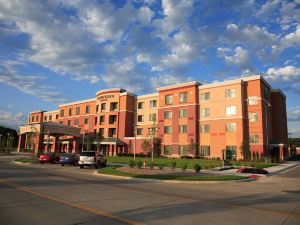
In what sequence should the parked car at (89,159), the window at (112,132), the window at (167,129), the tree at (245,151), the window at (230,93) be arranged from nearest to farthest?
1. the parked car at (89,159)
2. the tree at (245,151)
3. the window at (230,93)
4. the window at (167,129)
5. the window at (112,132)

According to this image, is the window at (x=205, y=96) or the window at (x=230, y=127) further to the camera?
the window at (x=205, y=96)

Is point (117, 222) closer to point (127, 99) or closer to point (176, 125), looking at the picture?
point (176, 125)

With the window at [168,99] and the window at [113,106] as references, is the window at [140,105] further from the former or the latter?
the window at [168,99]

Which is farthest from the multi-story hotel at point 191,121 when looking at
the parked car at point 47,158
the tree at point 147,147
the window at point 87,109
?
the parked car at point 47,158

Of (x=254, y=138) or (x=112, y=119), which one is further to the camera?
(x=112, y=119)

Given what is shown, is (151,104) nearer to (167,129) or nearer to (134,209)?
(167,129)

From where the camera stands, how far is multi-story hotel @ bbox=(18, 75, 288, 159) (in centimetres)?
5244

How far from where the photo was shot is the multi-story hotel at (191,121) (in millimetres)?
52438

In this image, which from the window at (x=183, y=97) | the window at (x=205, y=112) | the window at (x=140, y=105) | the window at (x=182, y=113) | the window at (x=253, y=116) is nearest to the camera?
the window at (x=253, y=116)

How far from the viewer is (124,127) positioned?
70.1 metres

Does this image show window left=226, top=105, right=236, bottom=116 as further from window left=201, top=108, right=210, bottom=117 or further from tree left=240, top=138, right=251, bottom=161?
tree left=240, top=138, right=251, bottom=161

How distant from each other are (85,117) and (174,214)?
251 ft

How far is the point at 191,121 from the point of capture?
5862cm

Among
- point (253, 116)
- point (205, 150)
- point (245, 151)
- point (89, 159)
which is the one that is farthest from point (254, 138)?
point (89, 159)
